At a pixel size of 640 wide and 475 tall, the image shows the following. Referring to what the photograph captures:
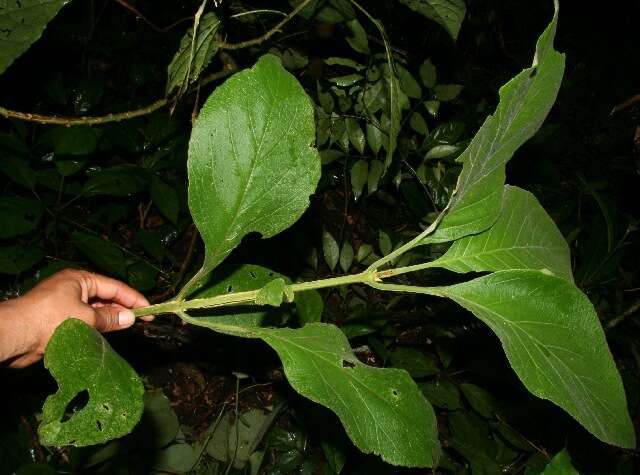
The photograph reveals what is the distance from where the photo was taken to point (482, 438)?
2217 mm

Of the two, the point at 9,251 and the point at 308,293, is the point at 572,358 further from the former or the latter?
the point at 9,251

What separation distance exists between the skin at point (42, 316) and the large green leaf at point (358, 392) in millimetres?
317

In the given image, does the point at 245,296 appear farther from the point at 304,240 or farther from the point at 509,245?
the point at 304,240

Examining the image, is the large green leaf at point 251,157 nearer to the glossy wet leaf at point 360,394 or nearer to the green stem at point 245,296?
the green stem at point 245,296

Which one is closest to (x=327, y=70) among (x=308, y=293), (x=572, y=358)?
(x=308, y=293)

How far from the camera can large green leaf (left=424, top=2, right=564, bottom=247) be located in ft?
2.51

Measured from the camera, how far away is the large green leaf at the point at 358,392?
2.60ft

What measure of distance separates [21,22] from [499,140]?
0.93 meters

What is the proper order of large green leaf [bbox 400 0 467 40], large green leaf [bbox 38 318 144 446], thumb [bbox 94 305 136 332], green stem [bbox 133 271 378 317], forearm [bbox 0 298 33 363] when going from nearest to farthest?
large green leaf [bbox 38 318 144 446] < green stem [bbox 133 271 378 317] < forearm [bbox 0 298 33 363] < thumb [bbox 94 305 136 332] < large green leaf [bbox 400 0 467 40]

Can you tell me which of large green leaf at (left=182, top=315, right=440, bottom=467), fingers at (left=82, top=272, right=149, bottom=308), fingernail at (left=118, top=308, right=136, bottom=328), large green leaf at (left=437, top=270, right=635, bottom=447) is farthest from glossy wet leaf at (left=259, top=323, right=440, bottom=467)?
fingers at (left=82, top=272, right=149, bottom=308)

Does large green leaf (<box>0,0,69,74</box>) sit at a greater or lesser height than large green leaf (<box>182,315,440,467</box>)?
greater

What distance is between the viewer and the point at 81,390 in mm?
766

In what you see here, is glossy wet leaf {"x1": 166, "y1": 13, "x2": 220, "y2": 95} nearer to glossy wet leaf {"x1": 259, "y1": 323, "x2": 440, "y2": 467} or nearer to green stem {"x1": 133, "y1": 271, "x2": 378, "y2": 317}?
green stem {"x1": 133, "y1": 271, "x2": 378, "y2": 317}

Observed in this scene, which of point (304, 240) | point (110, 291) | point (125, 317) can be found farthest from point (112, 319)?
point (304, 240)
